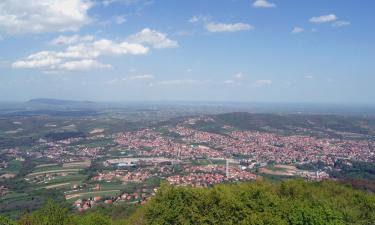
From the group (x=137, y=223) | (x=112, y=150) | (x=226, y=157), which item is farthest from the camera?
(x=112, y=150)

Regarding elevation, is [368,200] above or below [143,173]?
above

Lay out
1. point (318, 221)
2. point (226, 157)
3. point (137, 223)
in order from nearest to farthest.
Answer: point (318, 221), point (137, 223), point (226, 157)

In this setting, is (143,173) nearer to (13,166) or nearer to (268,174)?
(268,174)

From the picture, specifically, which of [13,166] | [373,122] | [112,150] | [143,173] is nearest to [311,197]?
[143,173]

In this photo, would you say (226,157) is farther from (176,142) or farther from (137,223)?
(137,223)

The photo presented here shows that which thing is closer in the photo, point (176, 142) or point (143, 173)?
point (143, 173)

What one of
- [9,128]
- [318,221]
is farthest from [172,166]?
[9,128]
